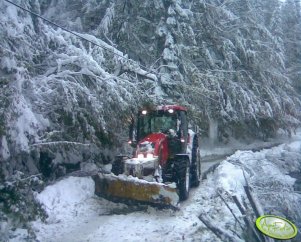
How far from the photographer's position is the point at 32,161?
9.21 m

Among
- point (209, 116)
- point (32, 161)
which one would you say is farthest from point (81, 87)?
point (209, 116)

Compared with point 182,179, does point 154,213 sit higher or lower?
lower

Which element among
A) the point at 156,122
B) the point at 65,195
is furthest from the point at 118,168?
the point at 156,122

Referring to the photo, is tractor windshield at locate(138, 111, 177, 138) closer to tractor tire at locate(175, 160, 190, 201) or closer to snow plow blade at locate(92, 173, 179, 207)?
tractor tire at locate(175, 160, 190, 201)

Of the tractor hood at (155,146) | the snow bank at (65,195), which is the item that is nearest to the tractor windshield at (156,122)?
the tractor hood at (155,146)

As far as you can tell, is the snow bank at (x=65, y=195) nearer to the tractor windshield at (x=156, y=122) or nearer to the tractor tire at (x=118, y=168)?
the tractor tire at (x=118, y=168)

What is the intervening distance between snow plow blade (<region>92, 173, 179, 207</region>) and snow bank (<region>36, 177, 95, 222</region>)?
26.8 inches

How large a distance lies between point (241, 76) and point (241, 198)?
12.4 metres

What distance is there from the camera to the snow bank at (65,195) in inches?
316

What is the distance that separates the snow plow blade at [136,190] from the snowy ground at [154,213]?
31 cm

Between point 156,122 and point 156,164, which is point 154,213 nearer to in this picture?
point 156,164

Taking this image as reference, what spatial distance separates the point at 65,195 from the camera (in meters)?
8.80

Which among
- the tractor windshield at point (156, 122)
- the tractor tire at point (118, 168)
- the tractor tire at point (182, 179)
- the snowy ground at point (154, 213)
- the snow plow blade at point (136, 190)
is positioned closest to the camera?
the snowy ground at point (154, 213)

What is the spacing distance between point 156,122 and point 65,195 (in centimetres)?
326
